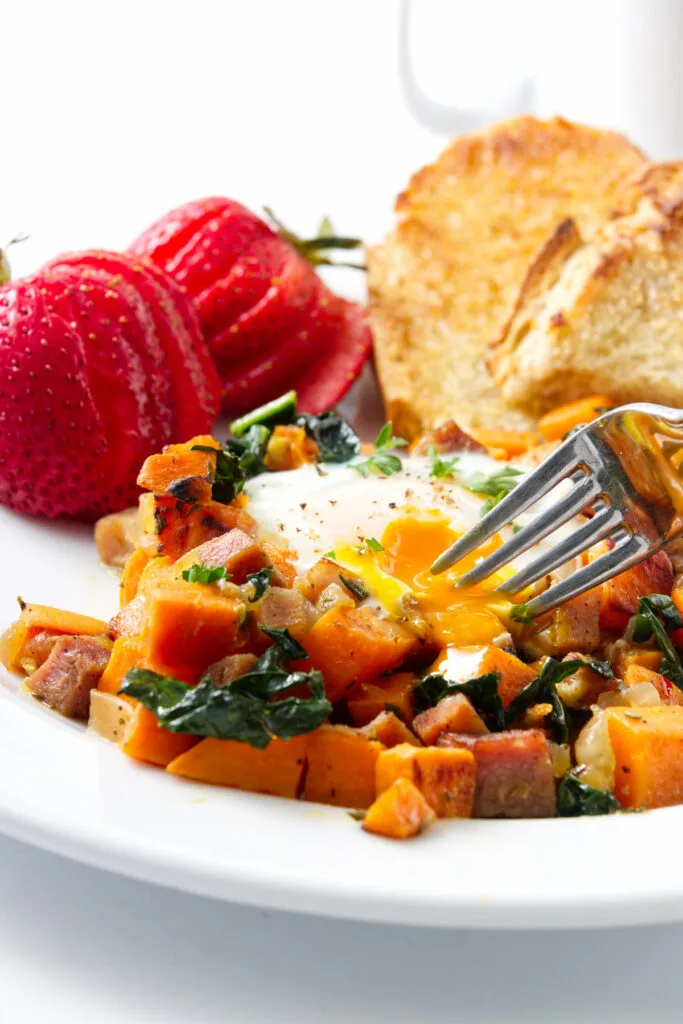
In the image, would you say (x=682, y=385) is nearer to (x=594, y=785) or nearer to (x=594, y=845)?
(x=594, y=785)

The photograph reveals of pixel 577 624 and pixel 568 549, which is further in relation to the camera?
pixel 577 624

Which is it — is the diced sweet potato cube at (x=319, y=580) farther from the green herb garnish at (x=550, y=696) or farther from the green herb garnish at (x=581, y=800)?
the green herb garnish at (x=581, y=800)

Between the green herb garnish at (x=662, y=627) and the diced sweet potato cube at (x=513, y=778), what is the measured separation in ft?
1.94

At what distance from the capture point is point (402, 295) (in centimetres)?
509

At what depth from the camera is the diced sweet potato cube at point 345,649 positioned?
8.93 ft

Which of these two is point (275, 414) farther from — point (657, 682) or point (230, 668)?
point (657, 682)

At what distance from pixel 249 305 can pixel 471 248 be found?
3.71ft

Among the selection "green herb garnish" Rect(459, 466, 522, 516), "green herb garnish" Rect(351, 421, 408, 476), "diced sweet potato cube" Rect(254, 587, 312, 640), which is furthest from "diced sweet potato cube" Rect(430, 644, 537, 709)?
"green herb garnish" Rect(351, 421, 408, 476)

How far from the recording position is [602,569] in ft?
9.61

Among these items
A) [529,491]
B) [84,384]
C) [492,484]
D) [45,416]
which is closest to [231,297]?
[84,384]

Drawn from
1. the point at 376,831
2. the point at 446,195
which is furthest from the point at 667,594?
the point at 446,195

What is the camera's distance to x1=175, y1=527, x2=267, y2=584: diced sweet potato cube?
2.88m

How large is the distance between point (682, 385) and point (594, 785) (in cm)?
218

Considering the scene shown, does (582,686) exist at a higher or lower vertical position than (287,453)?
lower
